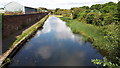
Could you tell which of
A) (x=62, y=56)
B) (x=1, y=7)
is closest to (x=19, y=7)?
(x=1, y=7)

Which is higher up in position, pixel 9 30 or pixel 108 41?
pixel 9 30

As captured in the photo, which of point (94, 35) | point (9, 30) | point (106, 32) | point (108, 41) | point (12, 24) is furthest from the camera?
point (12, 24)

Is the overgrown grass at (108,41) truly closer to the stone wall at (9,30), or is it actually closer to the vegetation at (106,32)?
the vegetation at (106,32)

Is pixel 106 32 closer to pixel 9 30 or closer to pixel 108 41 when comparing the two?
pixel 108 41

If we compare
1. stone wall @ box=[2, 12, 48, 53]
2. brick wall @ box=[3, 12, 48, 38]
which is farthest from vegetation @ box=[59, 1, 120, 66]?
brick wall @ box=[3, 12, 48, 38]

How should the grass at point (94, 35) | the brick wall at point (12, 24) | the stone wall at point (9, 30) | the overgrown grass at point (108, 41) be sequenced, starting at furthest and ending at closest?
the brick wall at point (12, 24) → the grass at point (94, 35) → the stone wall at point (9, 30) → the overgrown grass at point (108, 41)

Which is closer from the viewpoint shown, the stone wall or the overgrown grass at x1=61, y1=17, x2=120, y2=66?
the overgrown grass at x1=61, y1=17, x2=120, y2=66

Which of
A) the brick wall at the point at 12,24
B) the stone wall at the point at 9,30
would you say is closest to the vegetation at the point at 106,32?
the stone wall at the point at 9,30

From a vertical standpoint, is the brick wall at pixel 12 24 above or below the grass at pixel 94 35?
above

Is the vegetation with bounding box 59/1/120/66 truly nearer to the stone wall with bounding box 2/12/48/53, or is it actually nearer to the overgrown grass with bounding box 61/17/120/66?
the overgrown grass with bounding box 61/17/120/66

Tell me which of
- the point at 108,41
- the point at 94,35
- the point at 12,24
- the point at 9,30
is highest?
the point at 12,24

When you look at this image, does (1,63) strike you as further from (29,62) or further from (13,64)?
(29,62)

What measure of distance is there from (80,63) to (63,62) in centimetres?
100

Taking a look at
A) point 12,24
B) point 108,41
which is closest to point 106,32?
point 108,41
